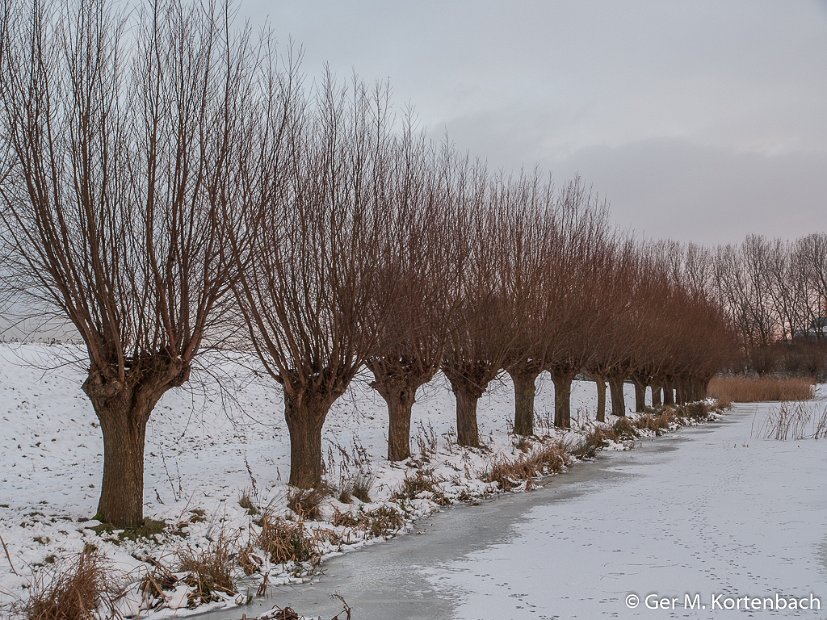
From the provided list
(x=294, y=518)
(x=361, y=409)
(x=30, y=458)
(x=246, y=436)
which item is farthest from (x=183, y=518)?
(x=361, y=409)

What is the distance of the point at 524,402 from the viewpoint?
58.1ft

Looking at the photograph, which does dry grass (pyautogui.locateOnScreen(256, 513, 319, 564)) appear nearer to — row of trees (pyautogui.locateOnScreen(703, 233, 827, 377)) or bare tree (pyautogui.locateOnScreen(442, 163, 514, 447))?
bare tree (pyautogui.locateOnScreen(442, 163, 514, 447))

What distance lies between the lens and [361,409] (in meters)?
25.7

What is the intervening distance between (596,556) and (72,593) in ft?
15.6

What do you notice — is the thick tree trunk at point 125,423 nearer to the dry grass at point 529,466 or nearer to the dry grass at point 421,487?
the dry grass at point 421,487

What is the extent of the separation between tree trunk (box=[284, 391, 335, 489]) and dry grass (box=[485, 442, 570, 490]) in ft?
11.6

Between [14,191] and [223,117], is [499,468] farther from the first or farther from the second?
[14,191]

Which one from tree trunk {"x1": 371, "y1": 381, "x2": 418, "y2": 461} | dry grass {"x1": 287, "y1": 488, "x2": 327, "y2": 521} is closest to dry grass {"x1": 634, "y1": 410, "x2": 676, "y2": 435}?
tree trunk {"x1": 371, "y1": 381, "x2": 418, "y2": 461}

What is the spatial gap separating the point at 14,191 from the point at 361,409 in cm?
1925

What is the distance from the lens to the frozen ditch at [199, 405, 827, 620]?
5.70m

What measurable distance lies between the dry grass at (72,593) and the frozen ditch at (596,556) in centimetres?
89

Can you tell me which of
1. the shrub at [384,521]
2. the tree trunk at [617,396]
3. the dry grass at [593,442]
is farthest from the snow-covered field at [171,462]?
the tree trunk at [617,396]

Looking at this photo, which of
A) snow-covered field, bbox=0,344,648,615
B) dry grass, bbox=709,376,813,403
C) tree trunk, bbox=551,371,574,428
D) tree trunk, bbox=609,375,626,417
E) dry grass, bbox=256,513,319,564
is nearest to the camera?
snow-covered field, bbox=0,344,648,615

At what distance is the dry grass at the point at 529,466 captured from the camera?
491 inches
